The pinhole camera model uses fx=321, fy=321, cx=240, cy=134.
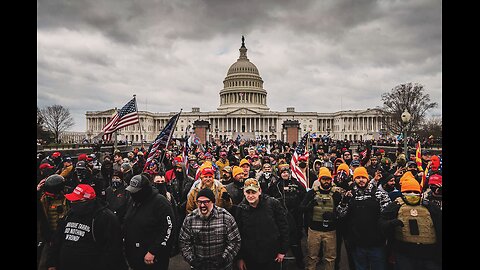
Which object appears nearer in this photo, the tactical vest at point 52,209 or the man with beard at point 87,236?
the man with beard at point 87,236

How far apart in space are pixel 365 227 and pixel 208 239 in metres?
2.42

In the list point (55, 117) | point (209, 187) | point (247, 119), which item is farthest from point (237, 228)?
point (247, 119)

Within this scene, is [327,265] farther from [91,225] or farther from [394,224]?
[91,225]

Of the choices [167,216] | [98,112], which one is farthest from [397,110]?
[98,112]

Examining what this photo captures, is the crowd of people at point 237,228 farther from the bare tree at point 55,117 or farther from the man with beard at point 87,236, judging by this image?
the bare tree at point 55,117

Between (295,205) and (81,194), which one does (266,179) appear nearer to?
(295,205)

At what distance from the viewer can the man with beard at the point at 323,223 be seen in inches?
208

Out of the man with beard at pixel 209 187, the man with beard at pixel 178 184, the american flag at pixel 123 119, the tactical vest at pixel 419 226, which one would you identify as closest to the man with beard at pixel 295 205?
the man with beard at pixel 209 187

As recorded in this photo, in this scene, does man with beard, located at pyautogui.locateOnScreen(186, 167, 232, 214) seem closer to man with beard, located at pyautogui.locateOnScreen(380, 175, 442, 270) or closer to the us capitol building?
man with beard, located at pyautogui.locateOnScreen(380, 175, 442, 270)

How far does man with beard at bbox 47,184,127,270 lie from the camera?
4.14 metres

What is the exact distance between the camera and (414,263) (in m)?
4.40

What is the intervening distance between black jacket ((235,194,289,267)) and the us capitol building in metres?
93.9

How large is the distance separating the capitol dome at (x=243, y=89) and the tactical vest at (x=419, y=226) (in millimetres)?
106926
